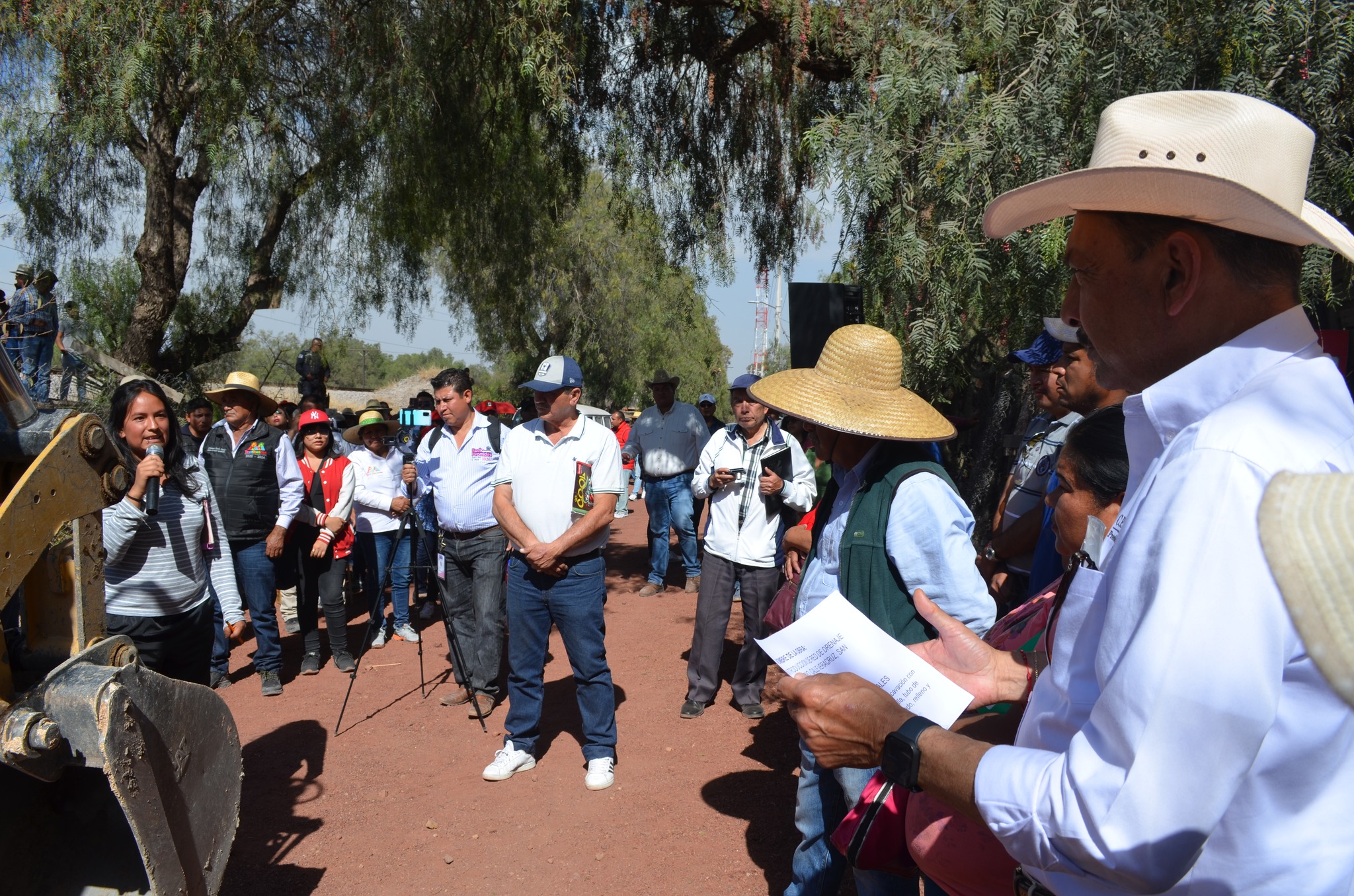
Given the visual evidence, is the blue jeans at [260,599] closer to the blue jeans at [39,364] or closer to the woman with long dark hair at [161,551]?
the woman with long dark hair at [161,551]

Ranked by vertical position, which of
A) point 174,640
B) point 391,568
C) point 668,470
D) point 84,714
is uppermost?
point 84,714

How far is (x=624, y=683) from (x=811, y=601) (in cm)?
385

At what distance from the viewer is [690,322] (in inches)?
464

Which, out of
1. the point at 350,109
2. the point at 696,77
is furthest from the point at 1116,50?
the point at 350,109

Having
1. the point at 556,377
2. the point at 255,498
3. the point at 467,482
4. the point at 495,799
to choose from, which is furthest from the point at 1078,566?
the point at 255,498

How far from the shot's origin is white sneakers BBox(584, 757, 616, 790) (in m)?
4.76

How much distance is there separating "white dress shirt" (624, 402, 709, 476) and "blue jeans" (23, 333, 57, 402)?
21.3 feet

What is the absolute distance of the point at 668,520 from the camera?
10.0 meters

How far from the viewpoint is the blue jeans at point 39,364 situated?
9703 mm

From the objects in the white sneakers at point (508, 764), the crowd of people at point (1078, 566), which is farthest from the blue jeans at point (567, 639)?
the white sneakers at point (508, 764)

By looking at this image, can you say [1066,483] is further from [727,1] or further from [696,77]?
[696,77]

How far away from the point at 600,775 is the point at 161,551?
2480mm

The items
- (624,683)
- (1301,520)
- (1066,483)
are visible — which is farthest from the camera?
(624,683)

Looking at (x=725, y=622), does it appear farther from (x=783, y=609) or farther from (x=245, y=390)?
(x=245, y=390)
